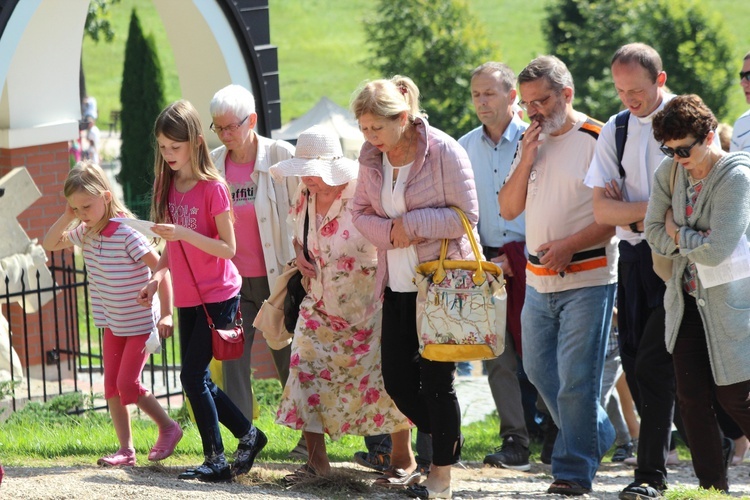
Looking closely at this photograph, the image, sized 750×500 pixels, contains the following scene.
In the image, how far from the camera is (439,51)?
20.5 meters

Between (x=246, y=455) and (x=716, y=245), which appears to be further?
(x=246, y=455)

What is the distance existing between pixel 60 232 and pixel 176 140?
3.19ft

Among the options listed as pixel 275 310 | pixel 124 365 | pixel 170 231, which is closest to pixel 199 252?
pixel 170 231

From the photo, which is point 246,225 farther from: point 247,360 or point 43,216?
point 43,216

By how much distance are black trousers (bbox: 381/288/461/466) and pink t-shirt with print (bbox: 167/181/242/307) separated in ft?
2.68

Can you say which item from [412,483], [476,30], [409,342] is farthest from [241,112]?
[476,30]

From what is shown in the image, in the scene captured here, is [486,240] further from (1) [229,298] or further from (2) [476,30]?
(2) [476,30]

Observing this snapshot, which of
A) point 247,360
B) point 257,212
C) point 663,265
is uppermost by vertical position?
point 257,212

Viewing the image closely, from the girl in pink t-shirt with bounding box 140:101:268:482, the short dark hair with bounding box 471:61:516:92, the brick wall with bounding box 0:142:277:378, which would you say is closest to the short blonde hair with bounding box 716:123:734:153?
the short dark hair with bounding box 471:61:516:92

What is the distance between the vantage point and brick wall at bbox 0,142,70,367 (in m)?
8.45

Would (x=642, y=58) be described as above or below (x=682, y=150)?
above

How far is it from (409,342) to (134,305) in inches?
57.3

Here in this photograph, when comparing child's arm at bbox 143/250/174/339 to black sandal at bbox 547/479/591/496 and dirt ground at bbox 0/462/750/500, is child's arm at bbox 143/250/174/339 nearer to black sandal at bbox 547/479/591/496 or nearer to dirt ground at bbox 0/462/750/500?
dirt ground at bbox 0/462/750/500

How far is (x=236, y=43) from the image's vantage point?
870cm
